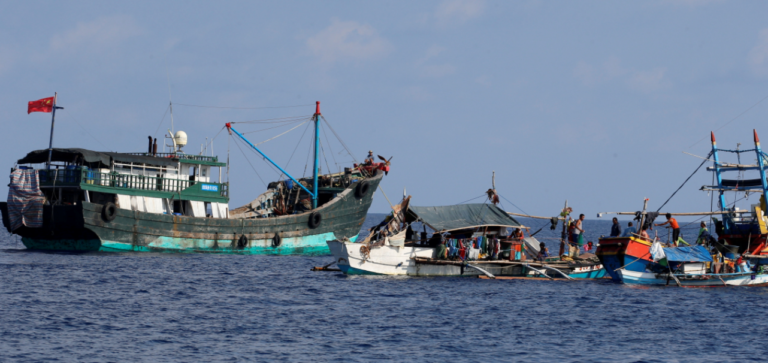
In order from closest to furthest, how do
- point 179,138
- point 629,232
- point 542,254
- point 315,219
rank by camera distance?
point 629,232 → point 542,254 → point 179,138 → point 315,219

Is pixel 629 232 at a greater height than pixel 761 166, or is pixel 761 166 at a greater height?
pixel 761 166

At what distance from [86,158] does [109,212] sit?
3068mm

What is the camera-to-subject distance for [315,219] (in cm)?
4853

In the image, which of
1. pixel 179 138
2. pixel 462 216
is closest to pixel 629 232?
pixel 462 216

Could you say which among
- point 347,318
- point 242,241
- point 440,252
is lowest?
point 347,318

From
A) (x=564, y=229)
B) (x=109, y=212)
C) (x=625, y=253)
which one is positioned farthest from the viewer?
(x=109, y=212)

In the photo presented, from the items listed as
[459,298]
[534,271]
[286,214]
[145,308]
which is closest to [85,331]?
[145,308]

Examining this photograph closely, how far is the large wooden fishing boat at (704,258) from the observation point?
34125 millimetres

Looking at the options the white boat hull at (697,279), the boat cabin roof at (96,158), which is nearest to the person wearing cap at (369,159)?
the boat cabin roof at (96,158)

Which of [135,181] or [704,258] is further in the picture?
[135,181]

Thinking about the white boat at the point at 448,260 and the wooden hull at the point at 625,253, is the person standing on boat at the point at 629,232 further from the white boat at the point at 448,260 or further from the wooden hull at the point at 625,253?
the white boat at the point at 448,260

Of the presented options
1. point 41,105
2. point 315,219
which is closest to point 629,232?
point 315,219

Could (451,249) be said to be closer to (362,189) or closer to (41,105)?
(362,189)

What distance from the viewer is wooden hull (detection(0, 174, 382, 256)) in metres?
41.1
